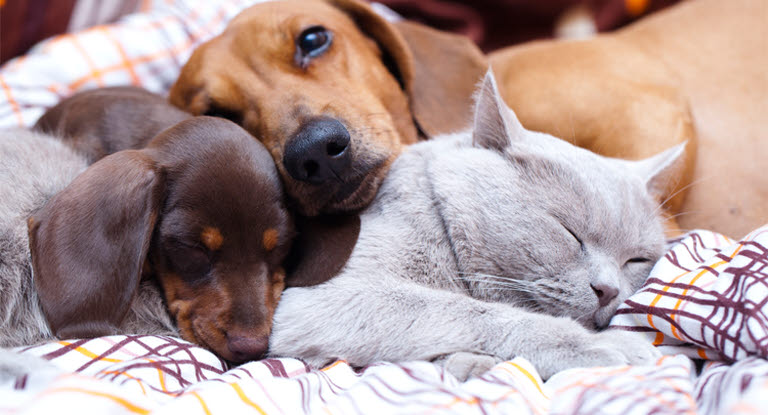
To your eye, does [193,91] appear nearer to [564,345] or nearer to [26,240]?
[26,240]

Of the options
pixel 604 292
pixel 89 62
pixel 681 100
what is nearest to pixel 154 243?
pixel 604 292

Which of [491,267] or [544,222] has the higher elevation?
[544,222]

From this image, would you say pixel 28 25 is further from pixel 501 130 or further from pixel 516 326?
pixel 516 326

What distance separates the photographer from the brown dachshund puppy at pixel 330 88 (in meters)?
1.39

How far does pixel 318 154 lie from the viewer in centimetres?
135

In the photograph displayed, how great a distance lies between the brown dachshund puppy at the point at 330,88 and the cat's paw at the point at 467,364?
0.48m

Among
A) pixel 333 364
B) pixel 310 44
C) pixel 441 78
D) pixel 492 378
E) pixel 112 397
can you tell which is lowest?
pixel 333 364

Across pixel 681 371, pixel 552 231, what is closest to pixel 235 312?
pixel 552 231

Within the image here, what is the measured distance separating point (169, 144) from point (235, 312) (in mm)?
429

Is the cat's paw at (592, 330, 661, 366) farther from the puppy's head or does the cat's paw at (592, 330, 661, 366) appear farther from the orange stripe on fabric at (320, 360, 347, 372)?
the puppy's head

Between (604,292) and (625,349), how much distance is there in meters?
0.15

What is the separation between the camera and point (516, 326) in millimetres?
1164

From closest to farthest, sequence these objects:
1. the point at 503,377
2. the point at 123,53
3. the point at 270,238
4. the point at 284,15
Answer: the point at 503,377
the point at 270,238
the point at 284,15
the point at 123,53

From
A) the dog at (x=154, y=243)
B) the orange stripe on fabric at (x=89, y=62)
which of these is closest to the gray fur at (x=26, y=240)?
the dog at (x=154, y=243)
